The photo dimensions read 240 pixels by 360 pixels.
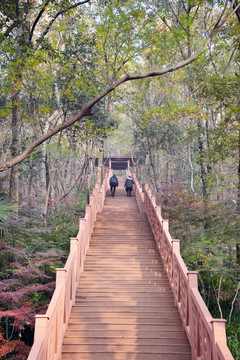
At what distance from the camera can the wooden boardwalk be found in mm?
4355

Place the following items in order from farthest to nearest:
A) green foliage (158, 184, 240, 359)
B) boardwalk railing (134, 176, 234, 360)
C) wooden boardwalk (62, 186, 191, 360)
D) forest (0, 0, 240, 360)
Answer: green foliage (158, 184, 240, 359), forest (0, 0, 240, 360), wooden boardwalk (62, 186, 191, 360), boardwalk railing (134, 176, 234, 360)

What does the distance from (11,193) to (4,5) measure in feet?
16.0

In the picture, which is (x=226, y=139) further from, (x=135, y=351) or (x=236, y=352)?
(x=135, y=351)

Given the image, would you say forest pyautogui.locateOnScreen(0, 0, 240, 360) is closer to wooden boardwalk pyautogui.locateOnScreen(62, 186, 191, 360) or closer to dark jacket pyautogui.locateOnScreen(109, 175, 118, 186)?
wooden boardwalk pyautogui.locateOnScreen(62, 186, 191, 360)

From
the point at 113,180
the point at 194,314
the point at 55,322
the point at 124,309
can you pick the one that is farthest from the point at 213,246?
the point at 113,180

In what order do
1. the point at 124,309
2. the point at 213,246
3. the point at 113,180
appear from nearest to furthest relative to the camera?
1. the point at 124,309
2. the point at 213,246
3. the point at 113,180

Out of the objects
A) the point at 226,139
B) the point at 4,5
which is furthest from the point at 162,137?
the point at 4,5

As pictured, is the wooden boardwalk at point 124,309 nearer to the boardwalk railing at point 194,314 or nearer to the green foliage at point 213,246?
the boardwalk railing at point 194,314

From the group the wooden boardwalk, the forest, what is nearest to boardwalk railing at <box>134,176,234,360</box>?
the wooden boardwalk

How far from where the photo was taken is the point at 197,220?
9500 mm

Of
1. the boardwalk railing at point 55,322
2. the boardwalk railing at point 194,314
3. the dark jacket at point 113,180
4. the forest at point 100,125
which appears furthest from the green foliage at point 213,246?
the dark jacket at point 113,180

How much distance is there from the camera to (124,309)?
5.47 m

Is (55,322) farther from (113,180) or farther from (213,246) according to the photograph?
(113,180)

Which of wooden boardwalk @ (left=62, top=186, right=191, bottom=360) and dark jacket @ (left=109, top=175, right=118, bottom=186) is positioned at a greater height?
dark jacket @ (left=109, top=175, right=118, bottom=186)
